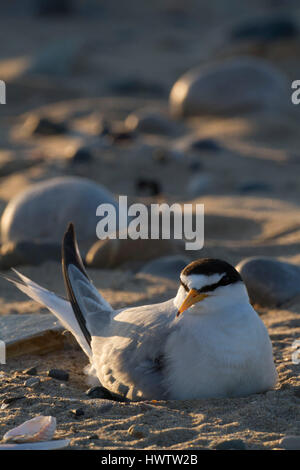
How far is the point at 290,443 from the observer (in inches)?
111

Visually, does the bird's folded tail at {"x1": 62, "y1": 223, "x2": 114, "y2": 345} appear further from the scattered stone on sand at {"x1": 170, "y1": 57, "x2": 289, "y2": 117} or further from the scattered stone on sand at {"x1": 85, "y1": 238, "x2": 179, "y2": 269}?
the scattered stone on sand at {"x1": 170, "y1": 57, "x2": 289, "y2": 117}

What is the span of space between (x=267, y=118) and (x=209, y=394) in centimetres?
773

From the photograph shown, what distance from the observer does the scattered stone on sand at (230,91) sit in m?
10.9

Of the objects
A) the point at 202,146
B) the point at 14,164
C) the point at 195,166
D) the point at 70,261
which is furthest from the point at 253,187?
the point at 70,261

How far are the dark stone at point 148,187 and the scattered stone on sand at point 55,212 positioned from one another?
1620 millimetres

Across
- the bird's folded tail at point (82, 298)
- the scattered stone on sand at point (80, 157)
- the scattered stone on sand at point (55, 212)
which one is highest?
the scattered stone on sand at point (80, 157)

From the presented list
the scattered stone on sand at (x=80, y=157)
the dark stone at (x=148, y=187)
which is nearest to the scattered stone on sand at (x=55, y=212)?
the dark stone at (x=148, y=187)

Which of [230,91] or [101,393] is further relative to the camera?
[230,91]

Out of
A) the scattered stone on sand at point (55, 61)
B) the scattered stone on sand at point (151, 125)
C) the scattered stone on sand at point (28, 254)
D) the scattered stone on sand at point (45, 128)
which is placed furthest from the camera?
the scattered stone on sand at point (55, 61)

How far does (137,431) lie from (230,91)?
8511 mm

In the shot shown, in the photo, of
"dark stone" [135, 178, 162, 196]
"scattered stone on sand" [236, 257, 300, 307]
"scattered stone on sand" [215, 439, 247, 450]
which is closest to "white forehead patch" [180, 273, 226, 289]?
"scattered stone on sand" [215, 439, 247, 450]

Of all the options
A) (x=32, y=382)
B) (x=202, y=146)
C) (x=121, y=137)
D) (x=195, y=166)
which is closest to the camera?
(x=32, y=382)

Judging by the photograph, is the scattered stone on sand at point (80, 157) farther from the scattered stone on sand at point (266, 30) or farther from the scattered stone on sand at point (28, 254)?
the scattered stone on sand at point (266, 30)

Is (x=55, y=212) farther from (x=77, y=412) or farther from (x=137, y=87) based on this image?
(x=137, y=87)
